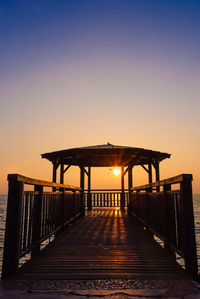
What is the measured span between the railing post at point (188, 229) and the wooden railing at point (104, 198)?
11463mm

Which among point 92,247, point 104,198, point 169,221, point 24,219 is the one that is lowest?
point 92,247

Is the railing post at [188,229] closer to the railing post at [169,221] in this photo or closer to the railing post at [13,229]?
the railing post at [169,221]

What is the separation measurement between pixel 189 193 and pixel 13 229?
2.34 m

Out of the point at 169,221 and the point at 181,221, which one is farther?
the point at 169,221

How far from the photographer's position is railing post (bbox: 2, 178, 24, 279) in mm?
2566

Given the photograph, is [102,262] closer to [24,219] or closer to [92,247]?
[92,247]

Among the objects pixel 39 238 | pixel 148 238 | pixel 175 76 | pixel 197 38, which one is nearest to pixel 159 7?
pixel 197 38

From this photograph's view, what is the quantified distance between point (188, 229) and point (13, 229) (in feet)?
7.39

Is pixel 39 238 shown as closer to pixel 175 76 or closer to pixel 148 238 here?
pixel 148 238

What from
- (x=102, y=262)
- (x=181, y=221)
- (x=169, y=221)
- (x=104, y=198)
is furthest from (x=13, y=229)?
(x=104, y=198)

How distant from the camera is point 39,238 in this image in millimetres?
3527

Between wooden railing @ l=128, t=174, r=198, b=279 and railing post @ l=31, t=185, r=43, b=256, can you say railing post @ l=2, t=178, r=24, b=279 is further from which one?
wooden railing @ l=128, t=174, r=198, b=279

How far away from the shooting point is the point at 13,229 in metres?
2.61

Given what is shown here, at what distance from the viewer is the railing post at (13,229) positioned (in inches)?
101
